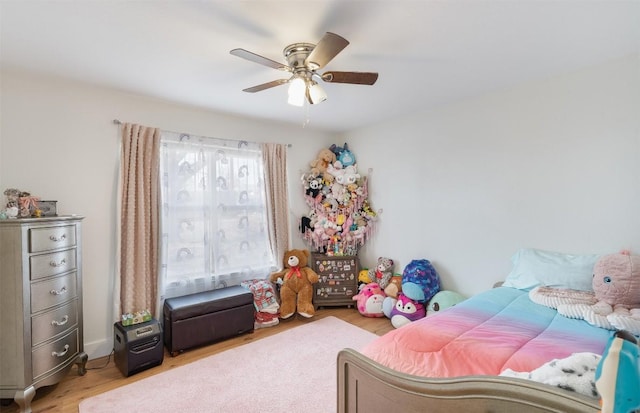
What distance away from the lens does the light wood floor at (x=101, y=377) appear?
6.41ft

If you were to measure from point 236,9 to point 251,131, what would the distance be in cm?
204

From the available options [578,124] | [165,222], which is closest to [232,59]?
[165,222]

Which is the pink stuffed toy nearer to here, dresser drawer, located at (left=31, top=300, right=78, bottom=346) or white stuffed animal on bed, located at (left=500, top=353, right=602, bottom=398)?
white stuffed animal on bed, located at (left=500, top=353, right=602, bottom=398)

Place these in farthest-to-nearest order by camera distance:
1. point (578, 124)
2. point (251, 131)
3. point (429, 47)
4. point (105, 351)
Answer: point (251, 131) < point (105, 351) < point (578, 124) < point (429, 47)

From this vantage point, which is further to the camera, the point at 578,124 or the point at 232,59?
the point at 578,124

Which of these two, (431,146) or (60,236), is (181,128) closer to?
(60,236)

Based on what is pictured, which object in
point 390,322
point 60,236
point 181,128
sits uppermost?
point 181,128

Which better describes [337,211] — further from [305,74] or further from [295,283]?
[305,74]

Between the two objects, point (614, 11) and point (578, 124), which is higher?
point (614, 11)

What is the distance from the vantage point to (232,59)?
2029 millimetres

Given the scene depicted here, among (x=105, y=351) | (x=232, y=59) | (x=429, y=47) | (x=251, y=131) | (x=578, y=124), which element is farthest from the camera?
(x=251, y=131)

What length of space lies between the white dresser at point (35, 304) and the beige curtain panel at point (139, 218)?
0.43m

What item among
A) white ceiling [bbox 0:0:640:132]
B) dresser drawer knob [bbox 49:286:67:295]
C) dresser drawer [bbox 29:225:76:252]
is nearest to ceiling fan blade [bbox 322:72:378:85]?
white ceiling [bbox 0:0:640:132]

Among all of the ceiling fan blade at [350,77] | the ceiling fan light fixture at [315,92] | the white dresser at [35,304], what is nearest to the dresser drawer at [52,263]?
the white dresser at [35,304]
